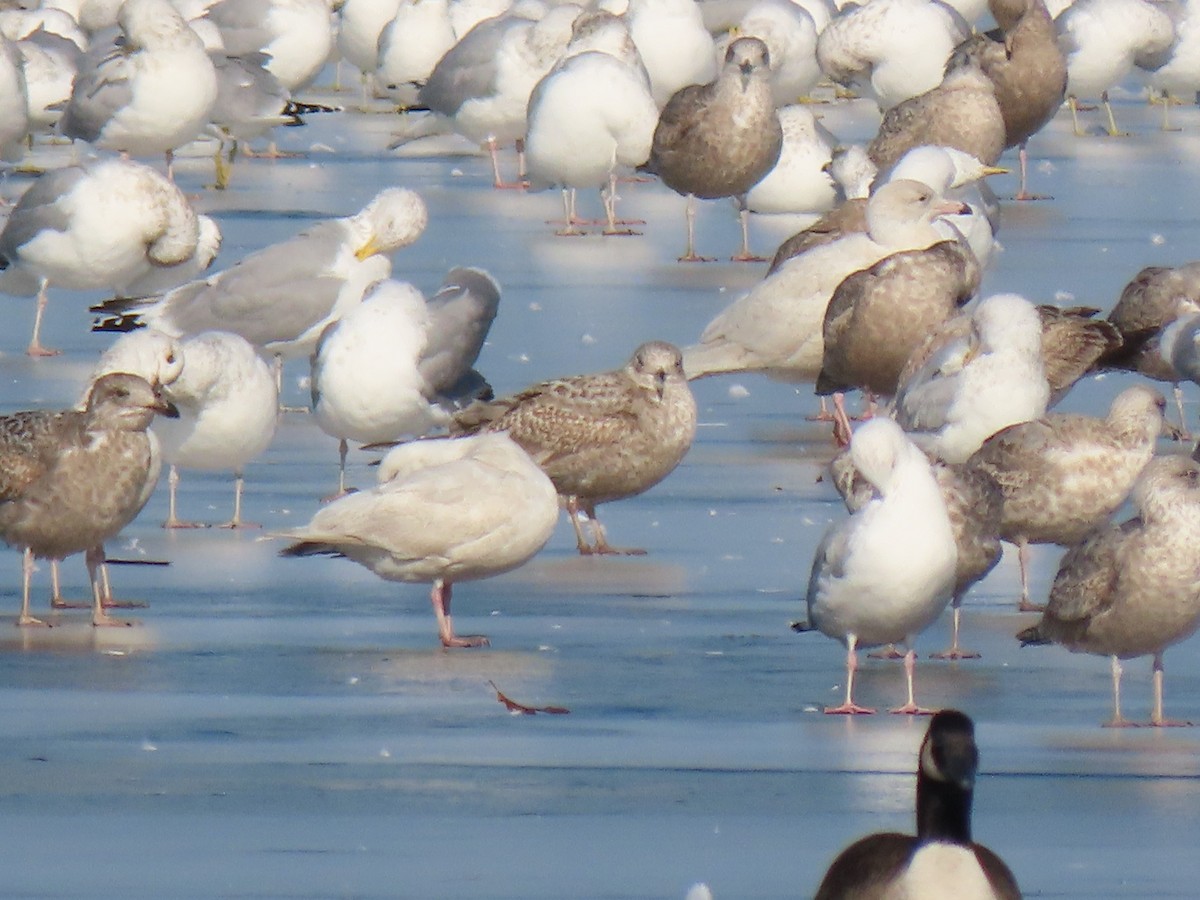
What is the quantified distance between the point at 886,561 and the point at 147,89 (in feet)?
41.1

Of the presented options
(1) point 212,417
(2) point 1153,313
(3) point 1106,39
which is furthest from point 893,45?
(1) point 212,417

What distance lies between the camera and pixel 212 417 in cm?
1054

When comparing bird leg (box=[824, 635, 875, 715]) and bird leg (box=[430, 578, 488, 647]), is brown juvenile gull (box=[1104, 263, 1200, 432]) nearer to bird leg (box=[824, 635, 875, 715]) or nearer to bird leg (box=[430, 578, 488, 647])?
bird leg (box=[430, 578, 488, 647])

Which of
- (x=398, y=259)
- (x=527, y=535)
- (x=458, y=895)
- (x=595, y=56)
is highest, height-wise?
(x=595, y=56)

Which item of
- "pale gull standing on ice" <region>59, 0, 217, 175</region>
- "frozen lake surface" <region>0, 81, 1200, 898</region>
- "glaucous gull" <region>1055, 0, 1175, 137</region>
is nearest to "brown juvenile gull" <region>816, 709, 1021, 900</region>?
"frozen lake surface" <region>0, 81, 1200, 898</region>

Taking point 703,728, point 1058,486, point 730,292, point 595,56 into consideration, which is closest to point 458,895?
point 703,728

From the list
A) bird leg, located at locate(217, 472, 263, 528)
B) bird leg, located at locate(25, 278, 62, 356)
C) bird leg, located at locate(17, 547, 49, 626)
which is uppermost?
bird leg, located at locate(25, 278, 62, 356)

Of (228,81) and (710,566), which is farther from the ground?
(228,81)

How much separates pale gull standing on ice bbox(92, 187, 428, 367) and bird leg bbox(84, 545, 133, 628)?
4.05m

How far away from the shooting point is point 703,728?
7.48 m

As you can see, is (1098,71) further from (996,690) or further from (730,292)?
(996,690)

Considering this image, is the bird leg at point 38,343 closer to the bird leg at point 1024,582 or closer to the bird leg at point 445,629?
the bird leg at point 445,629

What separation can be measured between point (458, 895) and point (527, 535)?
2.86m

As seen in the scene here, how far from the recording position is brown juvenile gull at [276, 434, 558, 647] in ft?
Answer: 28.3
